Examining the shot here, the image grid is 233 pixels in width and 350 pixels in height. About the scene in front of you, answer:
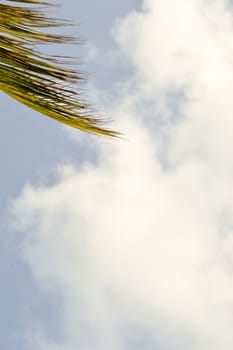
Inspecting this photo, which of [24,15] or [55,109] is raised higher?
[24,15]

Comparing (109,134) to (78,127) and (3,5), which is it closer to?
(78,127)

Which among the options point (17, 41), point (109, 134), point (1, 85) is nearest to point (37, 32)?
point (17, 41)

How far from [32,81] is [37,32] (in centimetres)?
13

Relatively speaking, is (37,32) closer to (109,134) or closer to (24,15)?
(24,15)

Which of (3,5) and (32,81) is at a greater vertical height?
(3,5)

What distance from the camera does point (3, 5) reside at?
847mm

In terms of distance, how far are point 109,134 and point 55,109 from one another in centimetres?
16

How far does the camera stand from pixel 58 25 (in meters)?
0.86

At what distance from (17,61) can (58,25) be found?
0.48ft

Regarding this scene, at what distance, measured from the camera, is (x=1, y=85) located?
824mm

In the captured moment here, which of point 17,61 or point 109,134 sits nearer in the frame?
point 17,61

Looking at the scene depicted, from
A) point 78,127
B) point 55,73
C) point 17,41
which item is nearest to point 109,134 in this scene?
point 78,127

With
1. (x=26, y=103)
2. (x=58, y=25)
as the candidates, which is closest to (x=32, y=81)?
(x=26, y=103)

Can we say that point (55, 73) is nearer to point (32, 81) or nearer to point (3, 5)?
point (32, 81)
